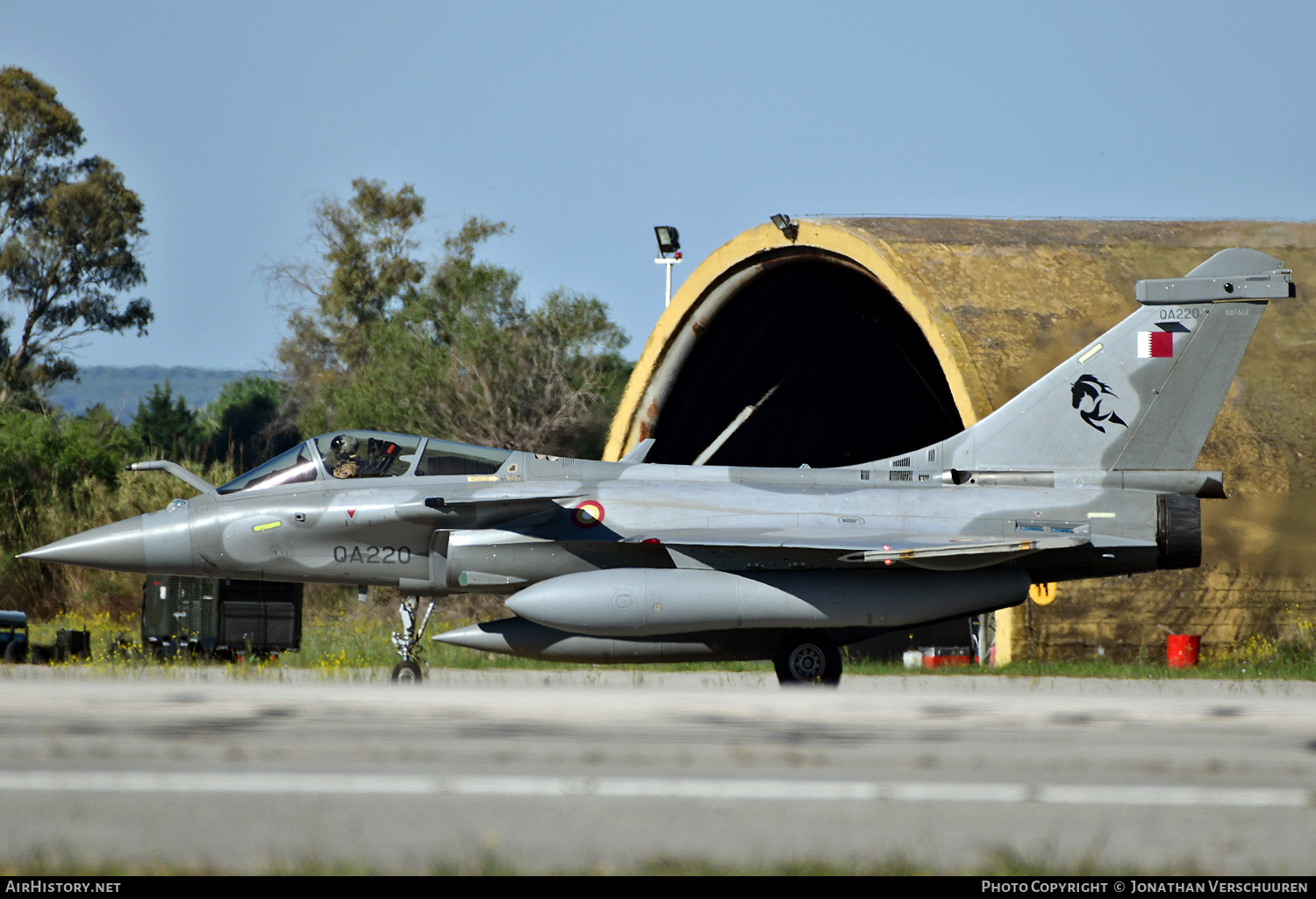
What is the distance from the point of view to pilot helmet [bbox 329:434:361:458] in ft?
45.7

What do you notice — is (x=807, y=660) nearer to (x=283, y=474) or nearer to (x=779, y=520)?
(x=779, y=520)

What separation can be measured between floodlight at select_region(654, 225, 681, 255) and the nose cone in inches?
594

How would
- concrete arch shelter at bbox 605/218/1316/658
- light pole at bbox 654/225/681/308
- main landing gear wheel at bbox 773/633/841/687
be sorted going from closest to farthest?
1. main landing gear wheel at bbox 773/633/841/687
2. concrete arch shelter at bbox 605/218/1316/658
3. light pole at bbox 654/225/681/308

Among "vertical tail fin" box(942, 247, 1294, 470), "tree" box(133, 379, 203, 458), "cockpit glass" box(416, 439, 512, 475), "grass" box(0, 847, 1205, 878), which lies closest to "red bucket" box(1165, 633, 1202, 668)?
"vertical tail fin" box(942, 247, 1294, 470)

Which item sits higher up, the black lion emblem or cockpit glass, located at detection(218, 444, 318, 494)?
the black lion emblem

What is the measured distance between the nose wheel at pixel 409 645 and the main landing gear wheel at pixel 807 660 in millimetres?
3776

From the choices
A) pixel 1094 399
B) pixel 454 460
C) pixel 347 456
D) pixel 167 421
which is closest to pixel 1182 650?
pixel 1094 399

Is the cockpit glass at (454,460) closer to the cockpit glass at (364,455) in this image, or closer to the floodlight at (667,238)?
the cockpit glass at (364,455)

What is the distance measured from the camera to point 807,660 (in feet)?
44.2

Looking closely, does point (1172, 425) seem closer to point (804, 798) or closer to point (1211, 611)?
point (1211, 611)

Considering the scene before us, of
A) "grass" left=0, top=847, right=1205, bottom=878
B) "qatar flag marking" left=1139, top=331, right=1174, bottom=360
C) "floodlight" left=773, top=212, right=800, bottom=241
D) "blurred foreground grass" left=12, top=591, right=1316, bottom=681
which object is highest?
"floodlight" left=773, top=212, right=800, bottom=241

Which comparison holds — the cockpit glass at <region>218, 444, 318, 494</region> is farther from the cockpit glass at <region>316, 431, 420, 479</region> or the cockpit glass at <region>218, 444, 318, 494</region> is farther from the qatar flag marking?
the qatar flag marking

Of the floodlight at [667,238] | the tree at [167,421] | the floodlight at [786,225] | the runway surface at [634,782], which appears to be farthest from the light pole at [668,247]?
the tree at [167,421]

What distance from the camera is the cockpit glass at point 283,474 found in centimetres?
1392
